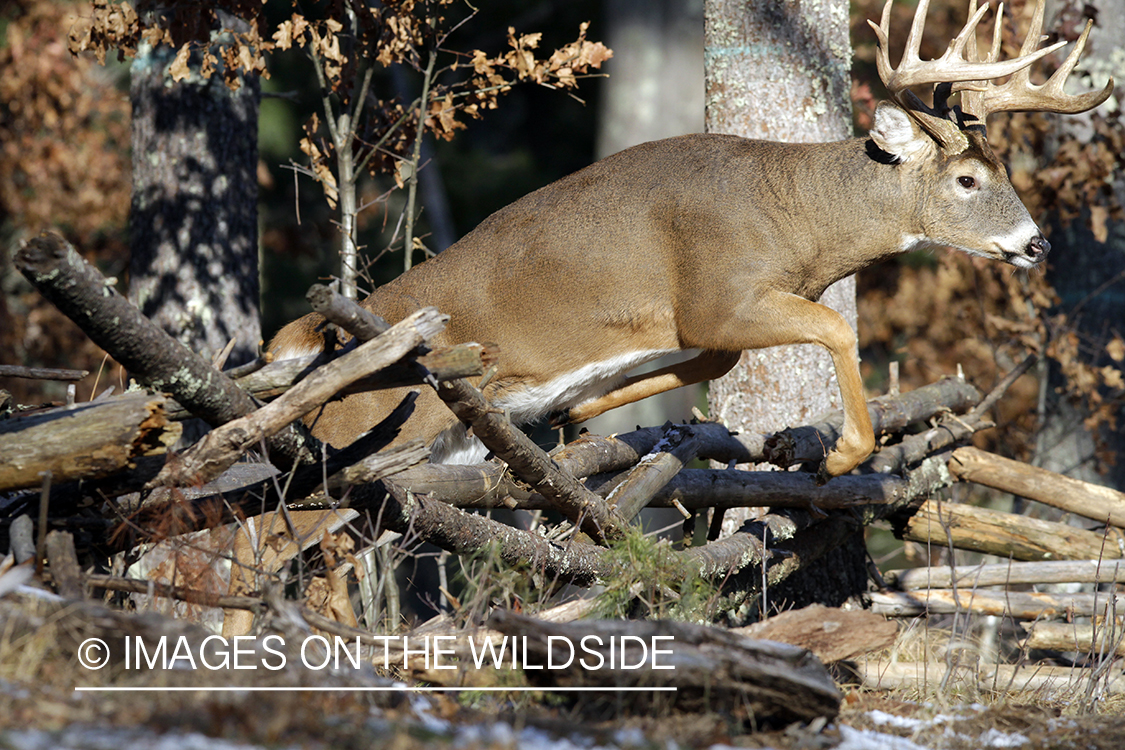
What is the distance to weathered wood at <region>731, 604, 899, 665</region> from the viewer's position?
3.53m

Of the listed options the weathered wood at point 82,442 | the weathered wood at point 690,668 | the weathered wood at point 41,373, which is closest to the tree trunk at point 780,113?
the weathered wood at point 690,668

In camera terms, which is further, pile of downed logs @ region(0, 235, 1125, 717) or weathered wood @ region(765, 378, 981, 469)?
weathered wood @ region(765, 378, 981, 469)

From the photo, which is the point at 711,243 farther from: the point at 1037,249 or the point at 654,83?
the point at 654,83

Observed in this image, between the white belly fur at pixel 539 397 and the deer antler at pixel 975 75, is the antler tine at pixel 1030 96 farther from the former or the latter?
the white belly fur at pixel 539 397

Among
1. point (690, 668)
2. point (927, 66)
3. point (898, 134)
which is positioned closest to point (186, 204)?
point (898, 134)

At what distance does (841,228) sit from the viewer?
17.9 feet

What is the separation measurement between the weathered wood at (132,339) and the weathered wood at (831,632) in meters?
1.67

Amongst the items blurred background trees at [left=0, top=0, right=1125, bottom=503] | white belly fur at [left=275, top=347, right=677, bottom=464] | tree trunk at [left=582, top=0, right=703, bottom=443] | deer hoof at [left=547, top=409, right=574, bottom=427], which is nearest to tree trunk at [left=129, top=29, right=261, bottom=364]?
blurred background trees at [left=0, top=0, right=1125, bottom=503]

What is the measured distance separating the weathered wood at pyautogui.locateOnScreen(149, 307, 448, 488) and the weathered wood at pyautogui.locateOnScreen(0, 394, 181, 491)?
0.55ft

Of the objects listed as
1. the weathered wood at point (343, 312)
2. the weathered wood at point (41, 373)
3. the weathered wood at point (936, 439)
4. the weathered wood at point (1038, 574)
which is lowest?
the weathered wood at point (1038, 574)

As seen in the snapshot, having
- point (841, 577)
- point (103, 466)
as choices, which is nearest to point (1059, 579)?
point (841, 577)

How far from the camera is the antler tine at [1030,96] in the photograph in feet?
18.0

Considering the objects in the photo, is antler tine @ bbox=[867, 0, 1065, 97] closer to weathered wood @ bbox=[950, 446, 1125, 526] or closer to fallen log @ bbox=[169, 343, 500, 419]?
weathered wood @ bbox=[950, 446, 1125, 526]

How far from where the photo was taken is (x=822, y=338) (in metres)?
5.04
